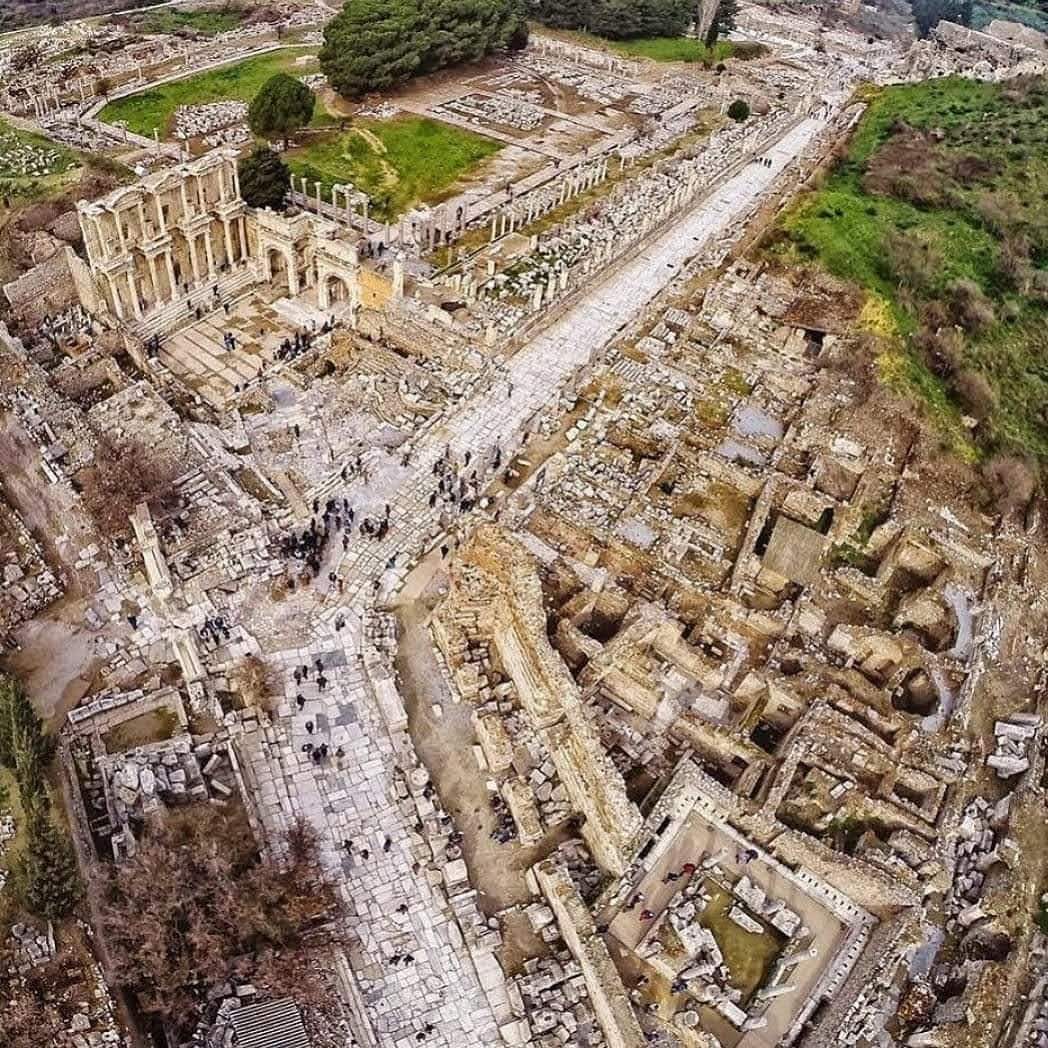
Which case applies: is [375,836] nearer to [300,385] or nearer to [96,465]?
[96,465]

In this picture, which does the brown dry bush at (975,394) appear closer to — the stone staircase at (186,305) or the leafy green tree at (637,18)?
the stone staircase at (186,305)

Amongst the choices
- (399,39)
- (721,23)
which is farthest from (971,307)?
(721,23)

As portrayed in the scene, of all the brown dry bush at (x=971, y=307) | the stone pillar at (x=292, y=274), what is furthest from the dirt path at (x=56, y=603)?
the brown dry bush at (x=971, y=307)

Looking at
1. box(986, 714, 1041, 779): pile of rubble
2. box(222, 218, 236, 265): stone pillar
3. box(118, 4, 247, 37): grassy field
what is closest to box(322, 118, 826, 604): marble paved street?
box(222, 218, 236, 265): stone pillar

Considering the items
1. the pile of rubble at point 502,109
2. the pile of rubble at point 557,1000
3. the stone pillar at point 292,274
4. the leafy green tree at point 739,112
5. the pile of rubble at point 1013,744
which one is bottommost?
the pile of rubble at point 557,1000

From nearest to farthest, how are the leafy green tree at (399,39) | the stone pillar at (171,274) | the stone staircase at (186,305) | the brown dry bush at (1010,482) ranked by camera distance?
the brown dry bush at (1010,482) → the stone staircase at (186,305) → the stone pillar at (171,274) → the leafy green tree at (399,39)

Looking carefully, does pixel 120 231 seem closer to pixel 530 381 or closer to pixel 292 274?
pixel 292 274
